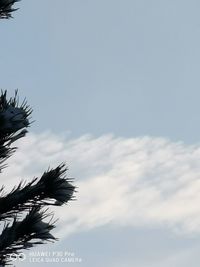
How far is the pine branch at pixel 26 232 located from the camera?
26.8 feet

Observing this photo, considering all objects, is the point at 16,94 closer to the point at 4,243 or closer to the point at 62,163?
the point at 62,163

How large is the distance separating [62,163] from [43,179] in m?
0.43


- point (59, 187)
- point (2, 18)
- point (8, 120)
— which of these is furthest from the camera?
point (2, 18)

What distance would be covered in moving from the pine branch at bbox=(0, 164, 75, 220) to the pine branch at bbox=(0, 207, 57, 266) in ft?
0.66

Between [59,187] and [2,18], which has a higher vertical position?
[2,18]

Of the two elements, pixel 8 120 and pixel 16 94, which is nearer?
pixel 8 120

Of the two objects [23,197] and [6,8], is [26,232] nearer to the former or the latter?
[23,197]

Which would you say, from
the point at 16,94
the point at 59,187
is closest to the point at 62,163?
the point at 59,187

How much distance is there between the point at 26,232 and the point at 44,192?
0.75 meters

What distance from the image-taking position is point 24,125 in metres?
8.34

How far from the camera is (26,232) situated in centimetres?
826

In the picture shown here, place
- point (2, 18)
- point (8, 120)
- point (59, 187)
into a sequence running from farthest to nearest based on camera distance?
point (2, 18) < point (59, 187) < point (8, 120)

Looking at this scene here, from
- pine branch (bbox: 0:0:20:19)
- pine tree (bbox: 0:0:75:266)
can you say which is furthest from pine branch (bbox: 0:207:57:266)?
pine branch (bbox: 0:0:20:19)

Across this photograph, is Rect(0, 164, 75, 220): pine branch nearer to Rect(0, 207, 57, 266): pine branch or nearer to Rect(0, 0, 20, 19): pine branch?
Rect(0, 207, 57, 266): pine branch
